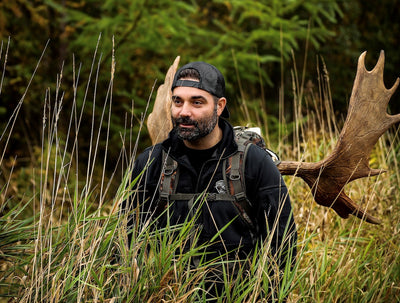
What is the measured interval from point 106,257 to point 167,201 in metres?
0.46

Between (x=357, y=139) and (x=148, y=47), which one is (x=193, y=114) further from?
(x=148, y=47)

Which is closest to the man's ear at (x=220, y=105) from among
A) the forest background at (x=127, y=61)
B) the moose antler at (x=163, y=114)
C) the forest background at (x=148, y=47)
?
the moose antler at (x=163, y=114)

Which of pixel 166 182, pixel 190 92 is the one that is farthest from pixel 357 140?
pixel 166 182

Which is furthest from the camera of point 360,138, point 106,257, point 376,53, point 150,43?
point 376,53

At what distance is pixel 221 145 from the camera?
269 cm

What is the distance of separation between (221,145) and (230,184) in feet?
0.77

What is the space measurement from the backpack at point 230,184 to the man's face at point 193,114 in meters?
0.18

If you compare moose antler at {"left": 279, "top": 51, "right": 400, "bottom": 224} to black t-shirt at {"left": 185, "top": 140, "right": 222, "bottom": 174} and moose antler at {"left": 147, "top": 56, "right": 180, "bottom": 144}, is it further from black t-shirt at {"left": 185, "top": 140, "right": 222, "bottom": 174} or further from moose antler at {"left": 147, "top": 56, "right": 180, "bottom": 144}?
moose antler at {"left": 147, "top": 56, "right": 180, "bottom": 144}

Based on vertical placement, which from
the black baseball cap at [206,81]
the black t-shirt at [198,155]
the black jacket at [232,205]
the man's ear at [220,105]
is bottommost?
the black jacket at [232,205]

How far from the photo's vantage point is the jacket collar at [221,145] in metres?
2.67

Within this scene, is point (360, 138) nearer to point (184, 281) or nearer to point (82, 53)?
point (184, 281)

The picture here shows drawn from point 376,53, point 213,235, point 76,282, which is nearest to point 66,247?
point 76,282

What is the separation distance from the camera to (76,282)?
7.88ft

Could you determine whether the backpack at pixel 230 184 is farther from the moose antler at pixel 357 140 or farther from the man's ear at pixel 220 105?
the moose antler at pixel 357 140
